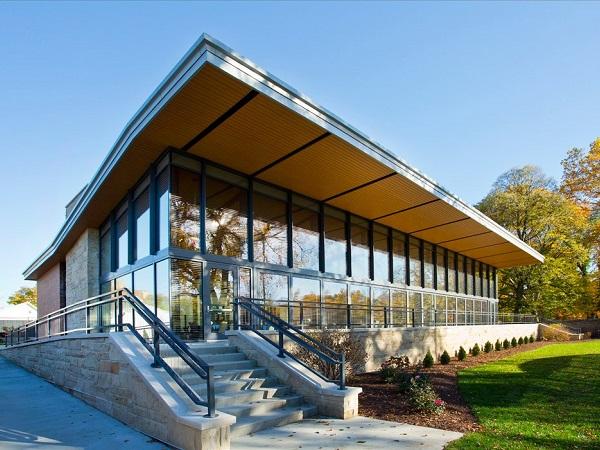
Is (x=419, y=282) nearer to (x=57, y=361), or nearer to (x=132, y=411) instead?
(x=57, y=361)

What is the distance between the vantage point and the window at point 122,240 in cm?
1503

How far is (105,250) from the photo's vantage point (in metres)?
17.1

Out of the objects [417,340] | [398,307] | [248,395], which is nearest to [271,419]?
[248,395]

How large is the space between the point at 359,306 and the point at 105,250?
9.06 m

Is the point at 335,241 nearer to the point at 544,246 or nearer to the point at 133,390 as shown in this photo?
the point at 133,390

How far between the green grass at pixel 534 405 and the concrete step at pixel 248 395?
311 centimetres

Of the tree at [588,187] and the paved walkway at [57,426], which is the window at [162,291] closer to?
the paved walkway at [57,426]

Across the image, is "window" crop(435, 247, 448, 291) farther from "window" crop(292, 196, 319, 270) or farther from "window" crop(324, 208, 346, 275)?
"window" crop(292, 196, 319, 270)

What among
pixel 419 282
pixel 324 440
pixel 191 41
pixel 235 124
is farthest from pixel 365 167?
pixel 419 282

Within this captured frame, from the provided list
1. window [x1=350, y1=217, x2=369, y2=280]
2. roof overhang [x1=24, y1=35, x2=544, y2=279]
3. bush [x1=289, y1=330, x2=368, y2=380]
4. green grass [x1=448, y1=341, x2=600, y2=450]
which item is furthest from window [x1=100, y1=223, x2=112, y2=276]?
green grass [x1=448, y1=341, x2=600, y2=450]

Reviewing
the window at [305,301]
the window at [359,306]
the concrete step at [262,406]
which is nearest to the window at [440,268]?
the window at [359,306]

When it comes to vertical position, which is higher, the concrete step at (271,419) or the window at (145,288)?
the window at (145,288)

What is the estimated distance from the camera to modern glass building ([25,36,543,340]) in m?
10.0

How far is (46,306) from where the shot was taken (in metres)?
25.5
